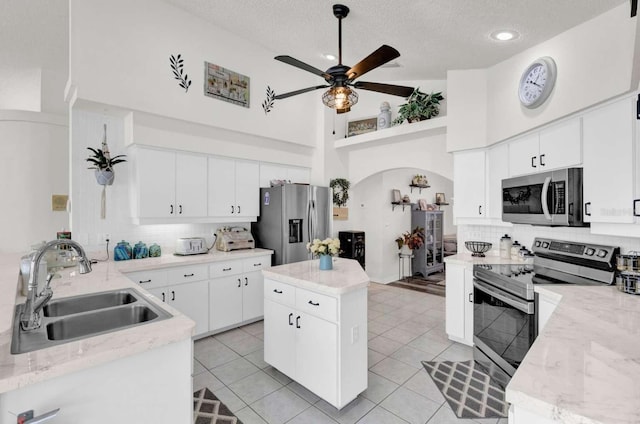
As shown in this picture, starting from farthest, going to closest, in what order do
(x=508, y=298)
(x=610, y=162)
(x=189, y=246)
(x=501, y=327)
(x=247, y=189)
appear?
(x=247, y=189)
(x=189, y=246)
(x=501, y=327)
(x=508, y=298)
(x=610, y=162)

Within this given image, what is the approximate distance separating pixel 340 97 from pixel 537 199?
6.69ft

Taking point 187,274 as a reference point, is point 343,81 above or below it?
above


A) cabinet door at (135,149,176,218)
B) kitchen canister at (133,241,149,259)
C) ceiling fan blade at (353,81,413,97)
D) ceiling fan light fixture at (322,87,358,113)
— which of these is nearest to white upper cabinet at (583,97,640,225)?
ceiling fan blade at (353,81,413,97)

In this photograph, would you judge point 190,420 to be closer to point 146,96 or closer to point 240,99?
point 146,96

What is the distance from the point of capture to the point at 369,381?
9.05 ft

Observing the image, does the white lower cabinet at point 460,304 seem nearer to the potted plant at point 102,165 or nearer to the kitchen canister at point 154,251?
the kitchen canister at point 154,251

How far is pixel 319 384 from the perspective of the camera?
2389 millimetres

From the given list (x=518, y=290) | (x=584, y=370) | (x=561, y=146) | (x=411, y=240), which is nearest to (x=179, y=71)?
(x=561, y=146)

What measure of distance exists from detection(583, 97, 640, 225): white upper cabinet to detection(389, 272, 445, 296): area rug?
3558mm

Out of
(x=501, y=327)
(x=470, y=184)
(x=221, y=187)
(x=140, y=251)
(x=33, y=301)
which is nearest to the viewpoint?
(x=33, y=301)

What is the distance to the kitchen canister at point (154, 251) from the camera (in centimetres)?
376

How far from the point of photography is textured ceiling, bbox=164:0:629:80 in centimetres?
245

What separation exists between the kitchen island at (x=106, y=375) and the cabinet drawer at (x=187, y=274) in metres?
1.79

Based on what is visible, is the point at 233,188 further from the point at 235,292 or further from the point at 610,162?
the point at 610,162
